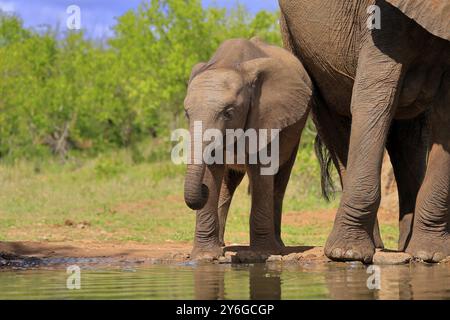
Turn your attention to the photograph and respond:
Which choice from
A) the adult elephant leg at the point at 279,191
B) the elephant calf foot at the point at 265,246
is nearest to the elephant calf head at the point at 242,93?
the adult elephant leg at the point at 279,191

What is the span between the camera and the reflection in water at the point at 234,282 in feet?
19.7

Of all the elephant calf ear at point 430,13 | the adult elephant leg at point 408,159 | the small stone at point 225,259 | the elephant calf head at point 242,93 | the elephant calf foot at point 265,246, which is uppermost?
the elephant calf ear at point 430,13

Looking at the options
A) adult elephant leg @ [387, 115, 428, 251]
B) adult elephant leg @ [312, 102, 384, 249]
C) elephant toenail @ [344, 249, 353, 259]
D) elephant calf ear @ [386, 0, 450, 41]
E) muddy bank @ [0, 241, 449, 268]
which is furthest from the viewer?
adult elephant leg @ [312, 102, 384, 249]

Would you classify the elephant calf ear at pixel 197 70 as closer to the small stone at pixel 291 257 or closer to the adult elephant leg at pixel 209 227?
the adult elephant leg at pixel 209 227

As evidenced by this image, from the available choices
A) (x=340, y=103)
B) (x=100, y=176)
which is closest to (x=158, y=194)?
(x=100, y=176)

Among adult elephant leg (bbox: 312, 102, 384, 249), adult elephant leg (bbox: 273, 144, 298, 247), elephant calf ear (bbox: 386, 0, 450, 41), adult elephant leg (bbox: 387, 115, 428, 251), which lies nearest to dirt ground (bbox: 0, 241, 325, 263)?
adult elephant leg (bbox: 273, 144, 298, 247)

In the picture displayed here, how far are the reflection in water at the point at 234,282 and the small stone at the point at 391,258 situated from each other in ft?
0.54

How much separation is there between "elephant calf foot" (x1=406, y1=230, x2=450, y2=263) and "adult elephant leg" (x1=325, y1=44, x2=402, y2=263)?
370 mm

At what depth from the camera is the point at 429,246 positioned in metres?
8.12

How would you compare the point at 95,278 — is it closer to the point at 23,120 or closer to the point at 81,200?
the point at 81,200

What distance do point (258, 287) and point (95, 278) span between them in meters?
1.38

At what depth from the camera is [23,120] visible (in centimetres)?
2764

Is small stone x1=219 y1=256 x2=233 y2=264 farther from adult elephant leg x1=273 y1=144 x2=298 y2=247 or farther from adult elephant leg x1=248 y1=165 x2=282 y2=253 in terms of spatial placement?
adult elephant leg x1=273 y1=144 x2=298 y2=247

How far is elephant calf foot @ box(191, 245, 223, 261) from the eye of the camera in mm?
8461
